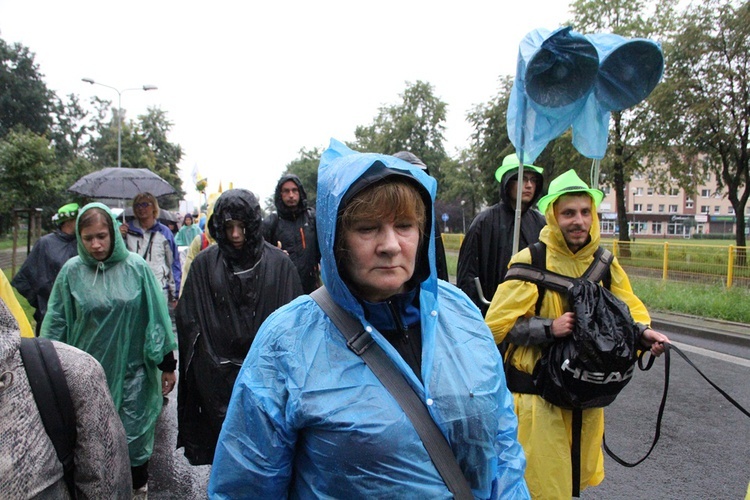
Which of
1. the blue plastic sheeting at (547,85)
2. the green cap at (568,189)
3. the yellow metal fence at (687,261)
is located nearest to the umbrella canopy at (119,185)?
the blue plastic sheeting at (547,85)

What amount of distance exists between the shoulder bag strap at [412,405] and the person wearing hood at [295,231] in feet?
14.2

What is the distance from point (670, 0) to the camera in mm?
23250

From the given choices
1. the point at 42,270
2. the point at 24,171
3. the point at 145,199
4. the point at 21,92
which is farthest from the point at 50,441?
the point at 21,92

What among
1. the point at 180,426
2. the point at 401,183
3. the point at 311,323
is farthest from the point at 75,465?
the point at 180,426

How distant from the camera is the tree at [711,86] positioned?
18484 millimetres

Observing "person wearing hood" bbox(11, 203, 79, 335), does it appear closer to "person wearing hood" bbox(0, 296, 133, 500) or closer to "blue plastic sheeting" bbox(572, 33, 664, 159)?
"person wearing hood" bbox(0, 296, 133, 500)

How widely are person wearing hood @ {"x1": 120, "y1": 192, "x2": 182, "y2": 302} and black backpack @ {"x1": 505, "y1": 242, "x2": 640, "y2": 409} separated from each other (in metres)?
5.06

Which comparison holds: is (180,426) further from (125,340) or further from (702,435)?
(702,435)

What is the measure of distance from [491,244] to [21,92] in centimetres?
5412

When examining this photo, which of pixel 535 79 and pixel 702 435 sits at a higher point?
pixel 535 79

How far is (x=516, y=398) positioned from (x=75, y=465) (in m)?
1.98

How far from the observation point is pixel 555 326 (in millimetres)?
2666

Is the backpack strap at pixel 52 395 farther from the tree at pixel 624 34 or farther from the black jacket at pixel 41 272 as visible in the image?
the tree at pixel 624 34

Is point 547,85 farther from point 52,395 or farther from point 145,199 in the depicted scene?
point 145,199
